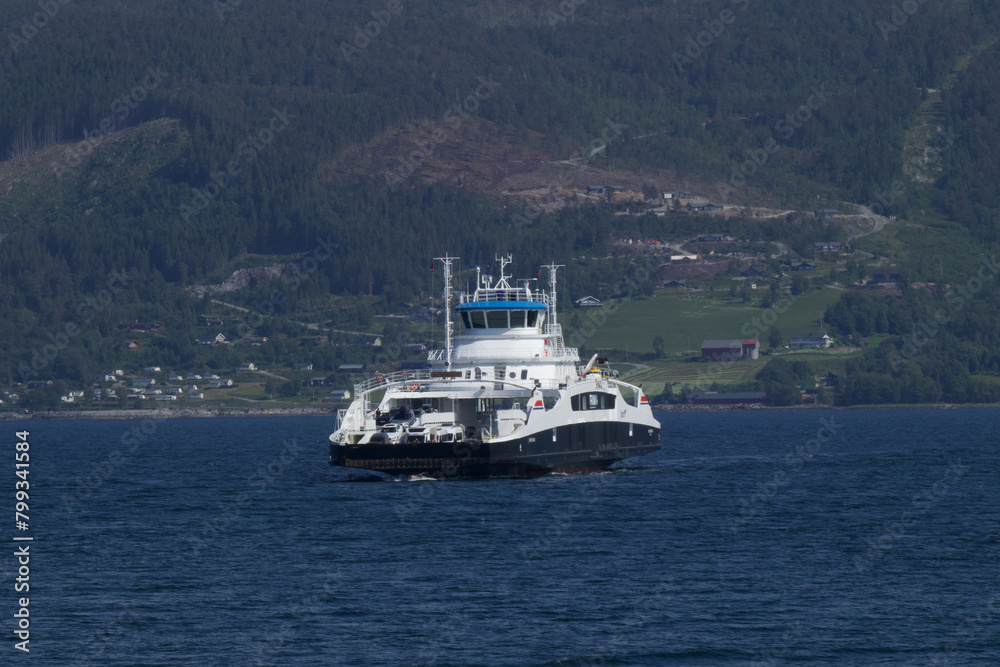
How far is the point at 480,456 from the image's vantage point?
7938 centimetres

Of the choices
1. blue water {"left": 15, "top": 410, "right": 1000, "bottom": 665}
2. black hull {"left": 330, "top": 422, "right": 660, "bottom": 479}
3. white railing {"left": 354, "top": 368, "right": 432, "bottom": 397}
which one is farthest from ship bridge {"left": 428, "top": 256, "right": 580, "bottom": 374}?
blue water {"left": 15, "top": 410, "right": 1000, "bottom": 665}

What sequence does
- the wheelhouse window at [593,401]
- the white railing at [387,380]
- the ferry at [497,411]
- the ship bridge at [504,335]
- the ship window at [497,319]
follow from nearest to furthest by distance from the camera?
the ferry at [497,411], the white railing at [387,380], the wheelhouse window at [593,401], the ship bridge at [504,335], the ship window at [497,319]

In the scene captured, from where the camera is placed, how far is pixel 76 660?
40.3 m

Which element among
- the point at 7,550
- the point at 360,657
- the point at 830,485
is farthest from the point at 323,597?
the point at 830,485

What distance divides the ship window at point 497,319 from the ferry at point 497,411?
6 cm

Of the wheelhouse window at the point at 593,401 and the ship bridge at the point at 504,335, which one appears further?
the ship bridge at the point at 504,335

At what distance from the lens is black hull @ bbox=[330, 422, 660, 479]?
259 feet

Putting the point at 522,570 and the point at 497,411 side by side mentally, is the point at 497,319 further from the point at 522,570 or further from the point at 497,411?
the point at 522,570

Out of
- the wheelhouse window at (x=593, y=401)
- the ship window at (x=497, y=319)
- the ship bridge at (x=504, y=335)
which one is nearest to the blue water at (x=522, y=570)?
the wheelhouse window at (x=593, y=401)

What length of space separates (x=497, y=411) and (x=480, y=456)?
6.45 meters

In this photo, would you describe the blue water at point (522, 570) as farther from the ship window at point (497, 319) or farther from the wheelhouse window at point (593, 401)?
the ship window at point (497, 319)

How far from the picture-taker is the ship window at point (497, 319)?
8944cm

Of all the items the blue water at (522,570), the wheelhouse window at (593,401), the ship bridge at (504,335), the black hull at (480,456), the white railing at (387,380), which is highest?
the ship bridge at (504,335)

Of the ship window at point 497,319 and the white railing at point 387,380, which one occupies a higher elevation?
the ship window at point 497,319
